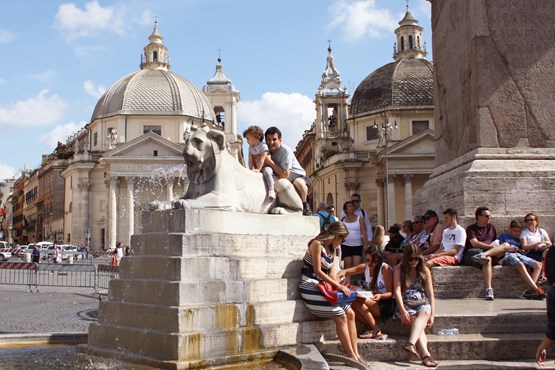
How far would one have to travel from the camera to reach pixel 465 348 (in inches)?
248

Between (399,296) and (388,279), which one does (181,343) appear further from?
(388,279)

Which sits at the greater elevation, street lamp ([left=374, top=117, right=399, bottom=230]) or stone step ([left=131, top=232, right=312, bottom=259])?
street lamp ([left=374, top=117, right=399, bottom=230])

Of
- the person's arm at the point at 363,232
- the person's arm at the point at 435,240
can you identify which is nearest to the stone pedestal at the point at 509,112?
the person's arm at the point at 435,240

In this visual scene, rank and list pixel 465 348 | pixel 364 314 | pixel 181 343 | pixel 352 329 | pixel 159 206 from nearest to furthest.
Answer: pixel 181 343 < pixel 465 348 < pixel 352 329 < pixel 364 314 < pixel 159 206

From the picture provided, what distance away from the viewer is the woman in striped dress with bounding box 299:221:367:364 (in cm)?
649

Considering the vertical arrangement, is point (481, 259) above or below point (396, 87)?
below

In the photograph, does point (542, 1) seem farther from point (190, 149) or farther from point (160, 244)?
point (160, 244)

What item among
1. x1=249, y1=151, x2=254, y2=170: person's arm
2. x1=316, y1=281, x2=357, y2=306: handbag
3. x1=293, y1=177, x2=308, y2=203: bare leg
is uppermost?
x1=249, y1=151, x2=254, y2=170: person's arm

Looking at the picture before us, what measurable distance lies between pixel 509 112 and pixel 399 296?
3.82 metres

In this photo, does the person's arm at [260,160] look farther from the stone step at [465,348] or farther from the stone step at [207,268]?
the stone step at [465,348]

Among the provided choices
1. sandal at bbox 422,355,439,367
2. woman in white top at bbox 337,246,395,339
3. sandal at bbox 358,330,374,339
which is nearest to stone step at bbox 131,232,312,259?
woman in white top at bbox 337,246,395,339

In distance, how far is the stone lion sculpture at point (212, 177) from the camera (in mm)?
6926

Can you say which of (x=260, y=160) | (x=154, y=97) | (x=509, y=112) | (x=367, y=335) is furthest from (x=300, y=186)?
(x=154, y=97)

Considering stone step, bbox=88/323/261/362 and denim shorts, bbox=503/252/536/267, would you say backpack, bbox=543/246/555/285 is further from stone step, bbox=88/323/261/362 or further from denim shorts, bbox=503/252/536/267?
stone step, bbox=88/323/261/362
